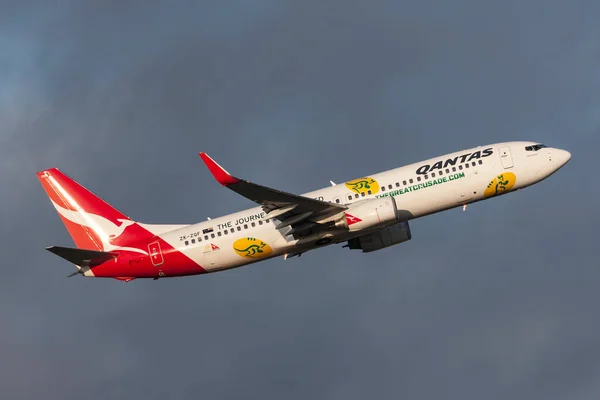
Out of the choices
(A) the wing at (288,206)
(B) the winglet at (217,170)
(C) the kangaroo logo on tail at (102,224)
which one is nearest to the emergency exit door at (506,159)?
(A) the wing at (288,206)

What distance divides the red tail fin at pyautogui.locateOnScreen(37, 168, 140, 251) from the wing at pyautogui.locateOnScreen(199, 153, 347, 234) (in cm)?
1135

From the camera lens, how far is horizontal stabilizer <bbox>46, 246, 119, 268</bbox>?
222 ft

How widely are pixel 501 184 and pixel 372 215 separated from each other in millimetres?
9138

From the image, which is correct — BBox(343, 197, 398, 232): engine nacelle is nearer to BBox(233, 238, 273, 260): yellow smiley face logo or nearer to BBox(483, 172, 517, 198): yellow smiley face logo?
BBox(233, 238, 273, 260): yellow smiley face logo

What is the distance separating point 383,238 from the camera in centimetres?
7156

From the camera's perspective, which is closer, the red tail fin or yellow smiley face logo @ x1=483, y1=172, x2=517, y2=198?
yellow smiley face logo @ x1=483, y1=172, x2=517, y2=198

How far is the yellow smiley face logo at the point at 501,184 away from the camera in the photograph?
67.2 meters

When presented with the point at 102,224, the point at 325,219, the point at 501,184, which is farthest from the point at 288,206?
the point at 102,224

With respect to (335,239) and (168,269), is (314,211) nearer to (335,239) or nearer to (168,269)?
(335,239)

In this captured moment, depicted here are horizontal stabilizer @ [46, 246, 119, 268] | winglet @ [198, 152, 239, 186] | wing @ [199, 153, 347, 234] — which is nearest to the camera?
winglet @ [198, 152, 239, 186]

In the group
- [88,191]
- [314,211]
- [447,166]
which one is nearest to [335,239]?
[314,211]

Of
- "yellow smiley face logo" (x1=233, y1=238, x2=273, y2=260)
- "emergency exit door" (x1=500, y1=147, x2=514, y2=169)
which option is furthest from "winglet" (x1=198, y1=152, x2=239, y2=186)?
"emergency exit door" (x1=500, y1=147, x2=514, y2=169)

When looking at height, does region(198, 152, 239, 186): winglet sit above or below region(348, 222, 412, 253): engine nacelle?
above

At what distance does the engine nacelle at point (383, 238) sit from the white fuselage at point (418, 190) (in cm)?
334
